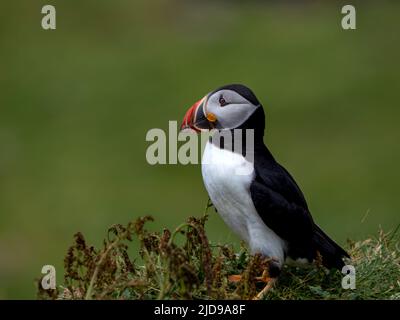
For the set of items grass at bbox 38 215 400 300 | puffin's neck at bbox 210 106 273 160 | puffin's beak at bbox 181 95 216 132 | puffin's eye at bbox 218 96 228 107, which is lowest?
grass at bbox 38 215 400 300

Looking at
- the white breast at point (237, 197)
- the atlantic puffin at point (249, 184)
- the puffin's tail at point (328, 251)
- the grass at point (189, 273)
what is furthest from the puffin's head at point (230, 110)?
the puffin's tail at point (328, 251)

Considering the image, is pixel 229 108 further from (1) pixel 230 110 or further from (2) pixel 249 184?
(2) pixel 249 184

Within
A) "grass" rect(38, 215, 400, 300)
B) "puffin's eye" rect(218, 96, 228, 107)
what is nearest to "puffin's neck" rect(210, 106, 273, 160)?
"puffin's eye" rect(218, 96, 228, 107)

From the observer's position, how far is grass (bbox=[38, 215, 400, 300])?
17.1 ft

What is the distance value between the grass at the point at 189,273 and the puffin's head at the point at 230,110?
48cm

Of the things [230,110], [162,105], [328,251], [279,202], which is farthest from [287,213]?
[162,105]

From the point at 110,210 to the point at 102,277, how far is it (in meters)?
7.90

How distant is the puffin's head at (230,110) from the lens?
5.54m

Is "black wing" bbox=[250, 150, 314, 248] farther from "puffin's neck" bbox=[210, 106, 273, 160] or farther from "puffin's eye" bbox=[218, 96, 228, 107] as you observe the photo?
"puffin's eye" bbox=[218, 96, 228, 107]

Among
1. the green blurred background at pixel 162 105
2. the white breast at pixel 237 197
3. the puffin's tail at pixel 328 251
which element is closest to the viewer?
the white breast at pixel 237 197

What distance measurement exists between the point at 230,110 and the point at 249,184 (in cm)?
37

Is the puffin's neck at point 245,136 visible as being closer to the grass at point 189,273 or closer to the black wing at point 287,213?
the black wing at point 287,213

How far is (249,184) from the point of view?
5508mm
